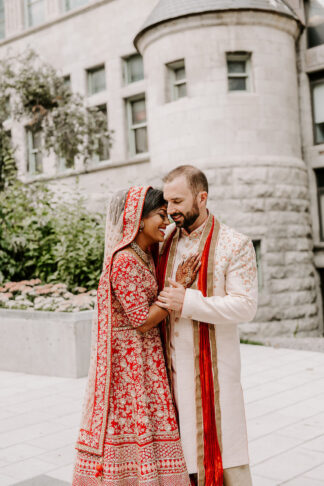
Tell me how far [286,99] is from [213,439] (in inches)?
466

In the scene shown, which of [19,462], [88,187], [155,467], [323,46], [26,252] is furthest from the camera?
[88,187]

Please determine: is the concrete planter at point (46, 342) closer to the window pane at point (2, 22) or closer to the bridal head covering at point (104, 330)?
the bridal head covering at point (104, 330)

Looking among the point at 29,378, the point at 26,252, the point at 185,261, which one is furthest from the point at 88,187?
the point at 185,261

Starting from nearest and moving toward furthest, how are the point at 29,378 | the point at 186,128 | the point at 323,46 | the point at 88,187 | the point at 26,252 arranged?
the point at 29,378
the point at 26,252
the point at 186,128
the point at 323,46
the point at 88,187

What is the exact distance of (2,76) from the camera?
17453 millimetres

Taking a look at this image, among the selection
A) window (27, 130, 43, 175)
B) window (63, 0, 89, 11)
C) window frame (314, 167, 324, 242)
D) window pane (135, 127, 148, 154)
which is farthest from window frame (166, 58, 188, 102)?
window (27, 130, 43, 175)

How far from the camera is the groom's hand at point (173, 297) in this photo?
9.54ft

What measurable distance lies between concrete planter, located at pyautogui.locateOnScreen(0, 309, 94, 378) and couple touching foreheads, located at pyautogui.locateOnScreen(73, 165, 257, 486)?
16.0ft

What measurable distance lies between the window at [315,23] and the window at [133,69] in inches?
182

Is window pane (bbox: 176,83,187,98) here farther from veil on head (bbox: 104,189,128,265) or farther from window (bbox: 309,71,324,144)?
veil on head (bbox: 104,189,128,265)

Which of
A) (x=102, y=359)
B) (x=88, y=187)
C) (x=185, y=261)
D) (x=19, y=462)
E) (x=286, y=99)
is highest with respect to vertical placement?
(x=286, y=99)

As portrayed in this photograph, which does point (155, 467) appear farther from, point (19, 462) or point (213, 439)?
point (19, 462)

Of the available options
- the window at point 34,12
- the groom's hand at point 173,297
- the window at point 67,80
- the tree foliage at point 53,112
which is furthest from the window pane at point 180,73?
the groom's hand at point 173,297

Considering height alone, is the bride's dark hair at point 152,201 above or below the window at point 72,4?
below
